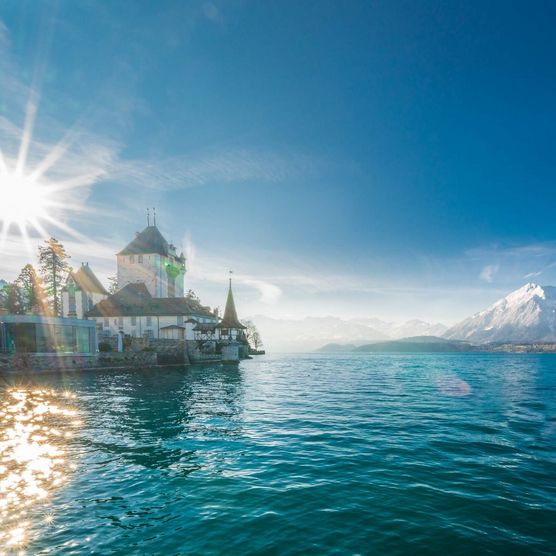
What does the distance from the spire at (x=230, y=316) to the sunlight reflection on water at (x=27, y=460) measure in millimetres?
55147

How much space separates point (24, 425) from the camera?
55.4ft

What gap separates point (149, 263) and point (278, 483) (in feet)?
278

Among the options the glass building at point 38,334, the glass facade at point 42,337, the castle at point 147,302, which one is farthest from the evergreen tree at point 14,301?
the glass building at point 38,334

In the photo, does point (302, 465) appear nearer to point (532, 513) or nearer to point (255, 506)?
point (255, 506)

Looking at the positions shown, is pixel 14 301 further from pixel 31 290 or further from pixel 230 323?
pixel 230 323

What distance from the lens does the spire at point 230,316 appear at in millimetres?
77625

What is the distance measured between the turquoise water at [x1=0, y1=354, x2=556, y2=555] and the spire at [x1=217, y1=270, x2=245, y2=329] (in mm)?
57858

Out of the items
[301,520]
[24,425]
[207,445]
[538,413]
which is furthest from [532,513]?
[24,425]

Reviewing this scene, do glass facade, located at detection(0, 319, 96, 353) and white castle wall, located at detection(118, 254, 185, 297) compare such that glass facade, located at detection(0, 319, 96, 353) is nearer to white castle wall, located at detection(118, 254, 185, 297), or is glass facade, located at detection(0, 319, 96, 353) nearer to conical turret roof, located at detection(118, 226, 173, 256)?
white castle wall, located at detection(118, 254, 185, 297)

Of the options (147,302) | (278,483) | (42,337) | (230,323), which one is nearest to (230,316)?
(230,323)

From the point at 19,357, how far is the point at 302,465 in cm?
4464

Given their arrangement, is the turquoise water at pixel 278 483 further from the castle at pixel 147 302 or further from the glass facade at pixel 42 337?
the castle at pixel 147 302

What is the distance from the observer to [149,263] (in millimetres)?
87125

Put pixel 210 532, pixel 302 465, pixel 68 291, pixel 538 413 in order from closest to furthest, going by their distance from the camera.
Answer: pixel 210 532, pixel 302 465, pixel 538 413, pixel 68 291
